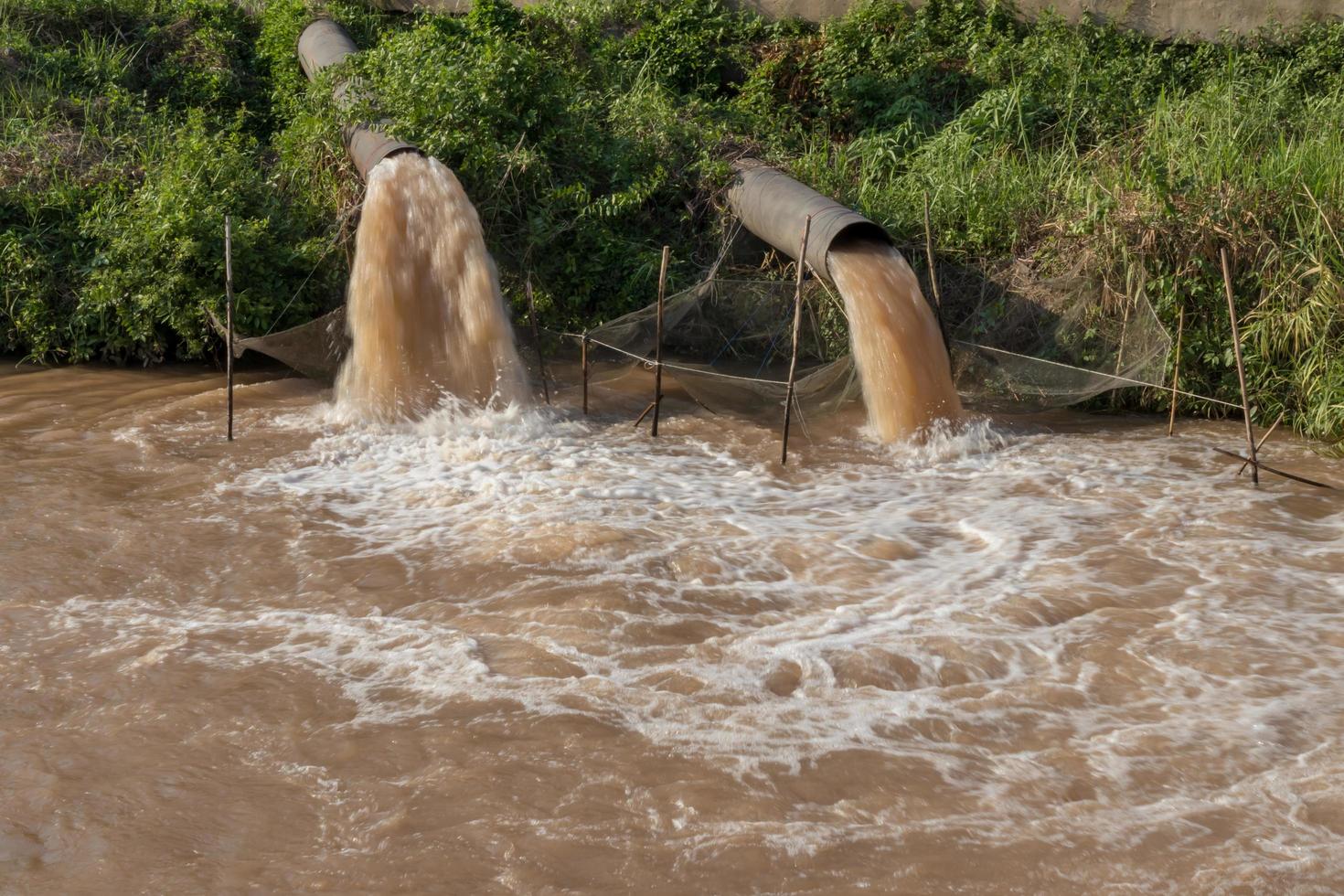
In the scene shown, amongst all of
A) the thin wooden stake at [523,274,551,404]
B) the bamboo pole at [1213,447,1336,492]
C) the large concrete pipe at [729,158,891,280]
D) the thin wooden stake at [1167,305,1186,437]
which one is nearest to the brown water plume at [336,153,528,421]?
the thin wooden stake at [523,274,551,404]

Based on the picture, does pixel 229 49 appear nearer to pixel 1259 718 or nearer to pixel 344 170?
pixel 344 170

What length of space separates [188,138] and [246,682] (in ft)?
21.0

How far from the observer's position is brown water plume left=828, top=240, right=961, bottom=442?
26.0 feet

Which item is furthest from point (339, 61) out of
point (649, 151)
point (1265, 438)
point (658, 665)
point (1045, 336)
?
point (1265, 438)

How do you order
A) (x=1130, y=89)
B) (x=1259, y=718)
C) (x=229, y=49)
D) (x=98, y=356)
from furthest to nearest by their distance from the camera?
(x=229, y=49), (x=1130, y=89), (x=98, y=356), (x=1259, y=718)

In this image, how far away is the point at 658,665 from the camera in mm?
5137

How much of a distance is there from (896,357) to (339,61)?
5701 mm

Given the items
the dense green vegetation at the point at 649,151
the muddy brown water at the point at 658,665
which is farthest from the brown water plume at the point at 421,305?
the dense green vegetation at the point at 649,151

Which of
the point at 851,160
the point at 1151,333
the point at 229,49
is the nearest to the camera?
the point at 1151,333

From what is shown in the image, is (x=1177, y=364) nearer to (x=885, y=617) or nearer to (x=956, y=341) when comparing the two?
(x=956, y=341)

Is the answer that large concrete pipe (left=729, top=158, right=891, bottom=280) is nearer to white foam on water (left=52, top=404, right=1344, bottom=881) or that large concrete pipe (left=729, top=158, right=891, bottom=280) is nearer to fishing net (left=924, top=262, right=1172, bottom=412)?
fishing net (left=924, top=262, right=1172, bottom=412)

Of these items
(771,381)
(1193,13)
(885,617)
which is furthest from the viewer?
(1193,13)

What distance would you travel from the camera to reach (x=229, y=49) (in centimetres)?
1252

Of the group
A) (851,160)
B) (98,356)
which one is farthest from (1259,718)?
(98,356)
